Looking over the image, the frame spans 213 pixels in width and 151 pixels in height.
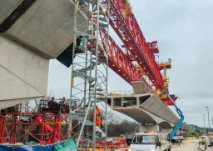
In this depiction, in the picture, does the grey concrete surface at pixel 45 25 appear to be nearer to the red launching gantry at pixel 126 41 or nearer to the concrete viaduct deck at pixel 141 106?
the red launching gantry at pixel 126 41

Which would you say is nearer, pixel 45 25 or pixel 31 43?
pixel 45 25

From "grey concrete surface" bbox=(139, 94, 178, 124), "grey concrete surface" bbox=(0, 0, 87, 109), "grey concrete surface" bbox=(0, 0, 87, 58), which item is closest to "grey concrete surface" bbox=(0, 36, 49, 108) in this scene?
"grey concrete surface" bbox=(0, 0, 87, 109)

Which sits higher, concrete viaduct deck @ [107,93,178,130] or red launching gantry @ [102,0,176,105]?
red launching gantry @ [102,0,176,105]

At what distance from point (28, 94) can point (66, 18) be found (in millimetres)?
5238

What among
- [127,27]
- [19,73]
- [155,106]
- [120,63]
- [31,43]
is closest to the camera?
[19,73]

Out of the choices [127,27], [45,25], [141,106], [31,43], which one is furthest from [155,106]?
[45,25]

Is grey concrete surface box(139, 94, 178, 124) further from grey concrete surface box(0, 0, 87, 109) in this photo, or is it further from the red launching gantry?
grey concrete surface box(0, 0, 87, 109)

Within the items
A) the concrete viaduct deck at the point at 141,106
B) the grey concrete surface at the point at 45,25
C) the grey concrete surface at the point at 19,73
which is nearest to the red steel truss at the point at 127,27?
the concrete viaduct deck at the point at 141,106

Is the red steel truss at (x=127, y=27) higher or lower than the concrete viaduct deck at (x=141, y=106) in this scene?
higher

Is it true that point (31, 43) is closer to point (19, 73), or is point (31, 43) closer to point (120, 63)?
point (19, 73)

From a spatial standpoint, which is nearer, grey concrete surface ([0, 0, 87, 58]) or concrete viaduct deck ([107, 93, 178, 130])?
grey concrete surface ([0, 0, 87, 58])

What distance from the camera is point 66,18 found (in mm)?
16891

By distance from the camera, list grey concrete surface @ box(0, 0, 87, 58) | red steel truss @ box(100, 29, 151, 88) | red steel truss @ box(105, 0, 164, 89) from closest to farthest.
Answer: grey concrete surface @ box(0, 0, 87, 58) < red steel truss @ box(105, 0, 164, 89) < red steel truss @ box(100, 29, 151, 88)

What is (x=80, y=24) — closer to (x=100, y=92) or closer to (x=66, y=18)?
(x=66, y=18)
